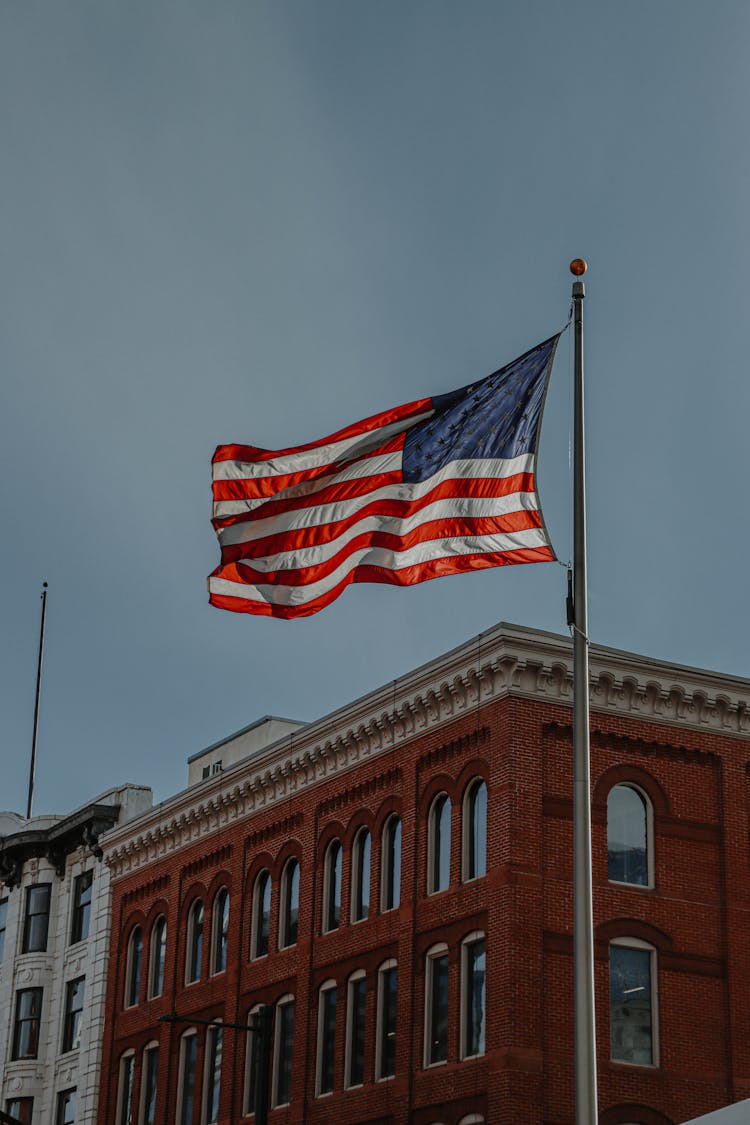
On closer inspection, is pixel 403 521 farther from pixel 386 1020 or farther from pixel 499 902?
pixel 386 1020

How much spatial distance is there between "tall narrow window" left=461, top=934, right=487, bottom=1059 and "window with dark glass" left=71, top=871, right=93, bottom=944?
20906 mm

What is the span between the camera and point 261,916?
45250 mm

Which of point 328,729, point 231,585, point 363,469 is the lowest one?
point 231,585

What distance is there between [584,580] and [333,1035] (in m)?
23.3

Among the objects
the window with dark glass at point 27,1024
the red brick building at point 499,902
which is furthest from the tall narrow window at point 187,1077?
the window with dark glass at point 27,1024

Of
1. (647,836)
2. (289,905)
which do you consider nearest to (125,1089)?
(289,905)

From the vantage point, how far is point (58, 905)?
56.5 metres

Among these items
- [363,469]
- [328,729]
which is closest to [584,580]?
[363,469]

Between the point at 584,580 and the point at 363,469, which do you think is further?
the point at 363,469

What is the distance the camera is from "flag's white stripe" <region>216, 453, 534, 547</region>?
70.8 ft

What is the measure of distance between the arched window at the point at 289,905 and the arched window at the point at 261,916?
0.66 m

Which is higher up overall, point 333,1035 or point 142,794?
point 142,794

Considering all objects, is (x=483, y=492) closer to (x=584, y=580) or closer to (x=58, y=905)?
(x=584, y=580)

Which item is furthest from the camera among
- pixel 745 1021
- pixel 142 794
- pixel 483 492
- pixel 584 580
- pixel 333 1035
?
pixel 142 794
